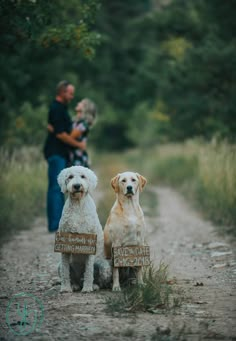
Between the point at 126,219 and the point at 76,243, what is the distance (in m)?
0.54

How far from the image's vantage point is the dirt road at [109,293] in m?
4.48

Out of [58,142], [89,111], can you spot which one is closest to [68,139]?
[58,142]

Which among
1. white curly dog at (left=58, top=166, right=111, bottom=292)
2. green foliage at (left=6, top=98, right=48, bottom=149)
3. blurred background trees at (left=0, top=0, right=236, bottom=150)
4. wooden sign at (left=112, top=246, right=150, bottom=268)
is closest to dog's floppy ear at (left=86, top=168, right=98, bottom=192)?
white curly dog at (left=58, top=166, right=111, bottom=292)

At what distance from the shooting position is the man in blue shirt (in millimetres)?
9641

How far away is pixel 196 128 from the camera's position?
20.1 m

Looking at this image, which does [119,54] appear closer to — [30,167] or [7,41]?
[30,167]

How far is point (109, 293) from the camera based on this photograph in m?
5.81

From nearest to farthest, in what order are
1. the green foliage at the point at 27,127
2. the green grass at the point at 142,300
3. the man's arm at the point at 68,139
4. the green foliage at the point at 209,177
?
1. the green grass at the point at 142,300
2. the man's arm at the point at 68,139
3. the green foliage at the point at 209,177
4. the green foliage at the point at 27,127

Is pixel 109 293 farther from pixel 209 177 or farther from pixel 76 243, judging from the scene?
pixel 209 177

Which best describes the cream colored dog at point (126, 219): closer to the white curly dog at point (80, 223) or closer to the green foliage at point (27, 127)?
the white curly dog at point (80, 223)

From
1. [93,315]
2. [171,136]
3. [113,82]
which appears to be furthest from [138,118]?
[93,315]

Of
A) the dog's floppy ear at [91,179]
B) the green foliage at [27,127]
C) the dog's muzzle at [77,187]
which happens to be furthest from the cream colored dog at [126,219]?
the green foliage at [27,127]

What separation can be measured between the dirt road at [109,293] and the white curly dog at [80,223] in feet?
0.51

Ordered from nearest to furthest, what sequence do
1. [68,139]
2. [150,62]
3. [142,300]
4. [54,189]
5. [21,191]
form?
[142,300] < [68,139] < [54,189] < [21,191] < [150,62]
